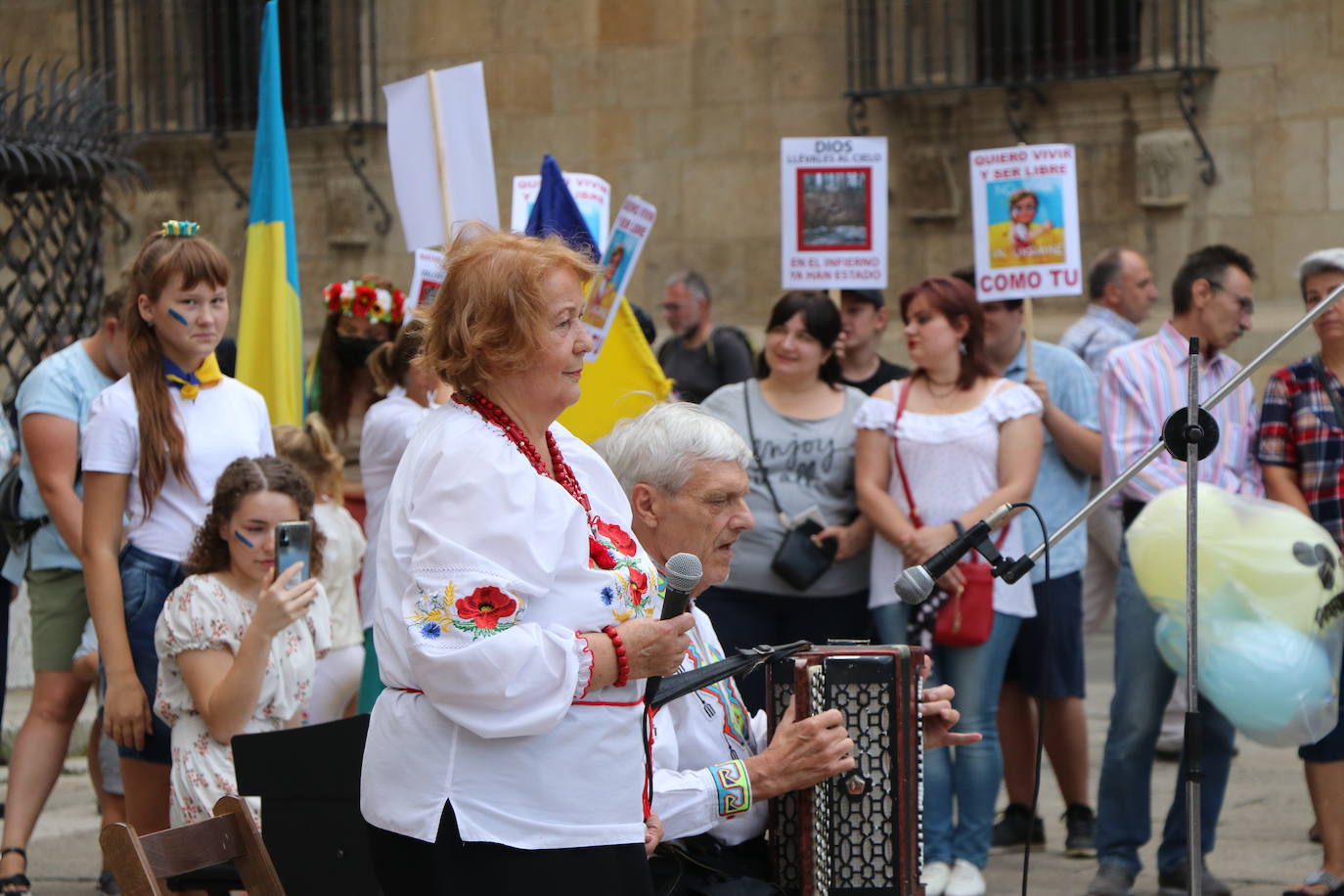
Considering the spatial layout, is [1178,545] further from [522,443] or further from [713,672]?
[522,443]

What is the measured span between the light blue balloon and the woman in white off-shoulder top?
76 cm

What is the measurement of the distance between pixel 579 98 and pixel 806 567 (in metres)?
7.59

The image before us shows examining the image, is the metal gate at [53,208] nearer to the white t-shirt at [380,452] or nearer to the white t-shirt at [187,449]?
the white t-shirt at [380,452]

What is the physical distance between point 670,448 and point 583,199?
3.31 meters

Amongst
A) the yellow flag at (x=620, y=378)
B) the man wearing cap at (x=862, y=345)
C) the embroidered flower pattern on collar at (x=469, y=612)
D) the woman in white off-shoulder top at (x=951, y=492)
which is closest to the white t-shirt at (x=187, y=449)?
the yellow flag at (x=620, y=378)

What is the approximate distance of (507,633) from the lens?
271cm

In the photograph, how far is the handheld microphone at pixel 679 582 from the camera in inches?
109

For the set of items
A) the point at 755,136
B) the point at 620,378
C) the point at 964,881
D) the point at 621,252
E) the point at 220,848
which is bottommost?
the point at 964,881

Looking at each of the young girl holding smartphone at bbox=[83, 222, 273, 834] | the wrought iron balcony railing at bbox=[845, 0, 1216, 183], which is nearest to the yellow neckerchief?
the young girl holding smartphone at bbox=[83, 222, 273, 834]

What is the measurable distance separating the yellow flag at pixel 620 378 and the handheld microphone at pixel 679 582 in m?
3.35

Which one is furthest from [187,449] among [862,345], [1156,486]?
[862,345]

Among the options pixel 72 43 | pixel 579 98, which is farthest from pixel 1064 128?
pixel 72 43

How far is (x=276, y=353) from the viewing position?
611 centimetres

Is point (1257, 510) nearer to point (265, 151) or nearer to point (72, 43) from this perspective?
point (265, 151)
